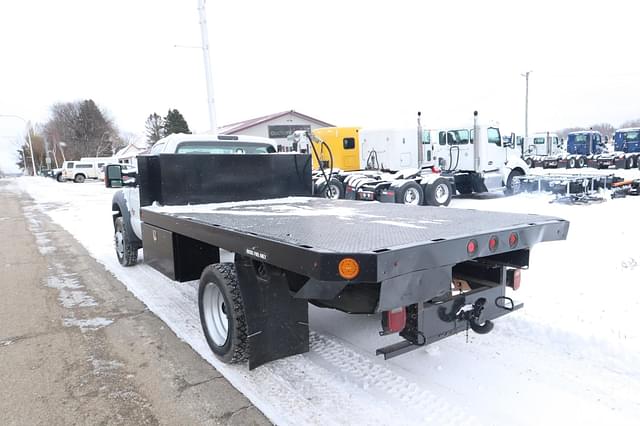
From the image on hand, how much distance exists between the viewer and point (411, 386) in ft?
11.0

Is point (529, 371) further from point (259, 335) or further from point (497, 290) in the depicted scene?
point (259, 335)

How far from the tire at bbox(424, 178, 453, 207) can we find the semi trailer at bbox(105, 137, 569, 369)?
29.9 feet

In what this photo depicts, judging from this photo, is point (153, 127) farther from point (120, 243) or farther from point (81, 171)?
point (120, 243)

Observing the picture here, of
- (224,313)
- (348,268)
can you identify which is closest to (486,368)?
(348,268)

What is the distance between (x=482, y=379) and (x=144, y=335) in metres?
3.24

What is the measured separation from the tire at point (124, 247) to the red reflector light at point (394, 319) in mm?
5495

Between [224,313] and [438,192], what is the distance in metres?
11.6

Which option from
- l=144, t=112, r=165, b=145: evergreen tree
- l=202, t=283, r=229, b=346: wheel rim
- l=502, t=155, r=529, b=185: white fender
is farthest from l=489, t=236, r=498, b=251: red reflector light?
l=144, t=112, r=165, b=145: evergreen tree

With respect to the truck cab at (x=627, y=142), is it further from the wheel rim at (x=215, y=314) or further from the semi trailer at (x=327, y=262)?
the wheel rim at (x=215, y=314)

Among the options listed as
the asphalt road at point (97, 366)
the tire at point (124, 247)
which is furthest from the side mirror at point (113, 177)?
the asphalt road at point (97, 366)

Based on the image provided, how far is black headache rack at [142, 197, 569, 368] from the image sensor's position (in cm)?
253

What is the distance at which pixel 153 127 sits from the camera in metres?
86.8

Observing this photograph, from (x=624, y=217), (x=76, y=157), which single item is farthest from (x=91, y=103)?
(x=624, y=217)

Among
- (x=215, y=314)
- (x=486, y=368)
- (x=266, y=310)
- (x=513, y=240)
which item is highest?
(x=513, y=240)
